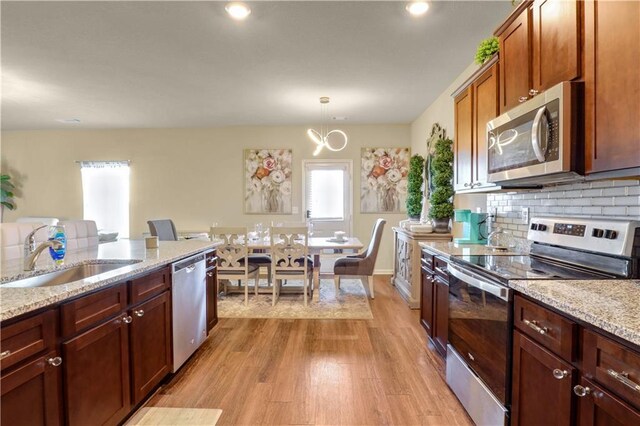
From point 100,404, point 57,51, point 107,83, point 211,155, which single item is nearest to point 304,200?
point 211,155

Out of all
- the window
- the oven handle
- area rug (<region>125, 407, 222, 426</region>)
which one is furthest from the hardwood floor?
the window

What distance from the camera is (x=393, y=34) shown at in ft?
8.86

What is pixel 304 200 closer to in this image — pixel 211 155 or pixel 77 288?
pixel 211 155

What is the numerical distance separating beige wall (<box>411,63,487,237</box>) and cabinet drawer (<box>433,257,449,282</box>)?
94 cm

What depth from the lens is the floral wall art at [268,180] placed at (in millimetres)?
5820

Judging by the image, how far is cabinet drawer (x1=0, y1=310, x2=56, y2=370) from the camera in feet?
3.55

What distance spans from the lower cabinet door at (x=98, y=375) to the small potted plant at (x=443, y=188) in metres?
3.14

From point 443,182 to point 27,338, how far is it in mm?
3539

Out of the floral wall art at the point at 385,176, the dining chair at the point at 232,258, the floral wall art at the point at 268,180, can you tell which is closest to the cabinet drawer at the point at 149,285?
the dining chair at the point at 232,258

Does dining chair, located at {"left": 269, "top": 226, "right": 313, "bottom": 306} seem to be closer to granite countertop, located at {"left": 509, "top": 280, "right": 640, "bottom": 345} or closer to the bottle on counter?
the bottle on counter

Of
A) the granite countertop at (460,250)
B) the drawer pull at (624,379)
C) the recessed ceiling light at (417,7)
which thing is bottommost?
the drawer pull at (624,379)

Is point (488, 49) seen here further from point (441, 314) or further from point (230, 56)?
point (230, 56)

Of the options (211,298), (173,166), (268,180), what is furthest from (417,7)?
(173,166)

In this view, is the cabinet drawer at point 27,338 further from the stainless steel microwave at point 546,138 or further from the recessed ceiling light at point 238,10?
the stainless steel microwave at point 546,138
